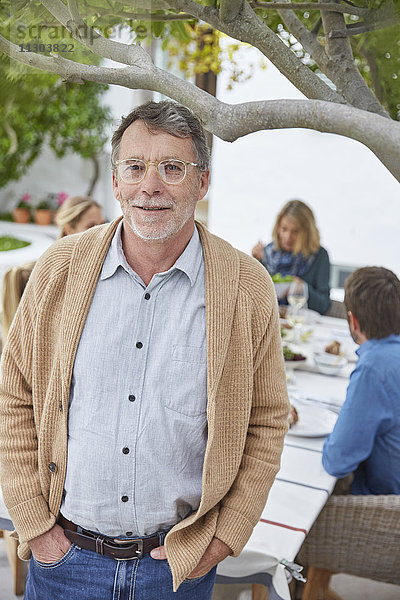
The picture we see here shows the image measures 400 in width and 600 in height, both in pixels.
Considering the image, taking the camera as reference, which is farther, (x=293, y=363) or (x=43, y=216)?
(x=43, y=216)

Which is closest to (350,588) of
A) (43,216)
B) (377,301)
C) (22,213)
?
(377,301)

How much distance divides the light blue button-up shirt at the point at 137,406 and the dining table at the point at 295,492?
0.28 meters

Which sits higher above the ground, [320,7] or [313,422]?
[320,7]

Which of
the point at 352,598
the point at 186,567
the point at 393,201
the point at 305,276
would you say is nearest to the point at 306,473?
the point at 186,567

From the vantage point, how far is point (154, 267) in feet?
4.29

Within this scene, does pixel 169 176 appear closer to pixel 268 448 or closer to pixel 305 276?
pixel 268 448

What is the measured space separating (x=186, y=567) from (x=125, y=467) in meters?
0.24

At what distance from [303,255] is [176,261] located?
242 centimetres

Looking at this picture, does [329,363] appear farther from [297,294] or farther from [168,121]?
[168,121]

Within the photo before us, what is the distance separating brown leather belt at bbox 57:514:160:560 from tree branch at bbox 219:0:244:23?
1.00 m

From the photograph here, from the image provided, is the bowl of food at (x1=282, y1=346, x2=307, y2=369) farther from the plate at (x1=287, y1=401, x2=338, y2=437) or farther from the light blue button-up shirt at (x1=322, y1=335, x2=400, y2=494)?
the light blue button-up shirt at (x1=322, y1=335, x2=400, y2=494)

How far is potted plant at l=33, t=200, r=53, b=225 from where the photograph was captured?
31.1 ft

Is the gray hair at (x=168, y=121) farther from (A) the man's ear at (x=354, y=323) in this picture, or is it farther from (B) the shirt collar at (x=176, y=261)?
(A) the man's ear at (x=354, y=323)

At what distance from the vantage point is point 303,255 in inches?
142
